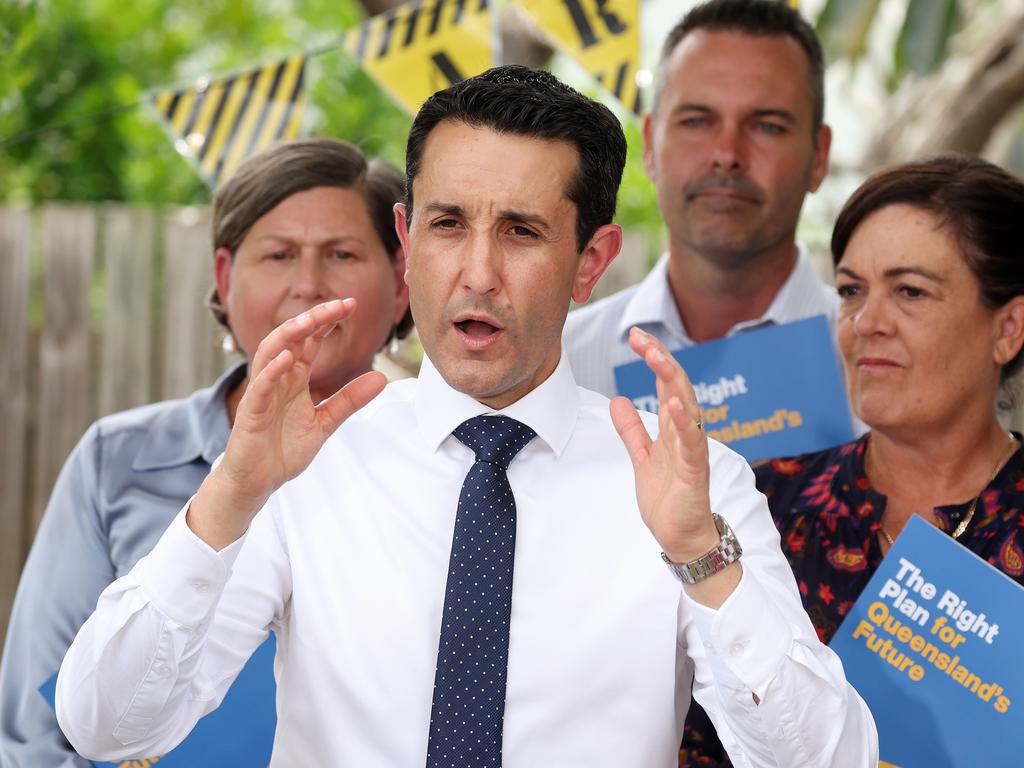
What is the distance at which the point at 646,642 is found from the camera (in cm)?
180

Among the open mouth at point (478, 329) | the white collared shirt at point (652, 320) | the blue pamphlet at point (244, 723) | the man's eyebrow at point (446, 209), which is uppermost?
the white collared shirt at point (652, 320)

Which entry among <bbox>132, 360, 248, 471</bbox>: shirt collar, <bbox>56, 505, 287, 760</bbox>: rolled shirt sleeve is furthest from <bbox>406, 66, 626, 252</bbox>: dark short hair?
<bbox>132, 360, 248, 471</bbox>: shirt collar

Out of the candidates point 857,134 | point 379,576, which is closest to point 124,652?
point 379,576

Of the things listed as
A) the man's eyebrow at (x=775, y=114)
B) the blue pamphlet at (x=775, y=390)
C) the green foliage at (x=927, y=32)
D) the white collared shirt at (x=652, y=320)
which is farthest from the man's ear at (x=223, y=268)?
the green foliage at (x=927, y=32)

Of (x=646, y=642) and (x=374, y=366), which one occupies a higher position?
(x=374, y=366)

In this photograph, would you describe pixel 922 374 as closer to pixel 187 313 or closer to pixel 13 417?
pixel 187 313

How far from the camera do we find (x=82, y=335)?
433cm

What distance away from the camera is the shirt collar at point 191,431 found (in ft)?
8.34

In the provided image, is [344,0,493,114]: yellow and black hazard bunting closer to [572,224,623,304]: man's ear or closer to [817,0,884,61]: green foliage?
[817,0,884,61]: green foliage

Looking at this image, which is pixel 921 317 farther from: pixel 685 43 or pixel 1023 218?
pixel 685 43

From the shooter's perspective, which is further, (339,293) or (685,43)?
(685,43)

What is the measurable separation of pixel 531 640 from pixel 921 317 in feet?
3.35

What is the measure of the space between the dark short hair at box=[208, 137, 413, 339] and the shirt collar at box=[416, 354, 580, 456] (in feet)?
2.69

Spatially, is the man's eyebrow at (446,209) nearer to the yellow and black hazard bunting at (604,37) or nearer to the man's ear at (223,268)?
the man's ear at (223,268)
